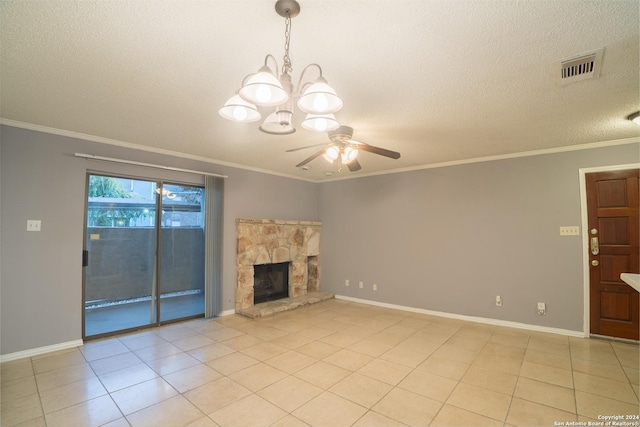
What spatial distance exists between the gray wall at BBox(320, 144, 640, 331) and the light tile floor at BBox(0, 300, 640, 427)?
0.61 m

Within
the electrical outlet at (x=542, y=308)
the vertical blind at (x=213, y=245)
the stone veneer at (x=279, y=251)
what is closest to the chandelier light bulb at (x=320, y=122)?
the vertical blind at (x=213, y=245)

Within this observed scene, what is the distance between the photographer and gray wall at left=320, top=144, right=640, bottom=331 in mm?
3916

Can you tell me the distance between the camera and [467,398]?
2.42 meters

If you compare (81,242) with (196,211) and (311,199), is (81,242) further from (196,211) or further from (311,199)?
(311,199)

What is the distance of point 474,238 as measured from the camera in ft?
15.0

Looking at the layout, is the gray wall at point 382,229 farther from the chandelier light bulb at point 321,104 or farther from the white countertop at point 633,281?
the chandelier light bulb at point 321,104

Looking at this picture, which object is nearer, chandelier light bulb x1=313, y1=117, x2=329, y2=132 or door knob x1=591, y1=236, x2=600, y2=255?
chandelier light bulb x1=313, y1=117, x2=329, y2=132

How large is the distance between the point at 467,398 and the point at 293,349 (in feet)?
6.07

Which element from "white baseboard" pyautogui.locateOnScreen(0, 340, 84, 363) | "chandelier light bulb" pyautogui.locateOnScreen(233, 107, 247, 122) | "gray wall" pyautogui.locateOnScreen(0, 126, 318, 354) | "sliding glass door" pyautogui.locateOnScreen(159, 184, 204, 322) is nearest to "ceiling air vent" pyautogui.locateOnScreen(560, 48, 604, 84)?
"chandelier light bulb" pyautogui.locateOnScreen(233, 107, 247, 122)

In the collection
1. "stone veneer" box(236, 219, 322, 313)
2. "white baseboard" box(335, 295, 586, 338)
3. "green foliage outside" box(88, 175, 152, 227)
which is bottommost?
"white baseboard" box(335, 295, 586, 338)

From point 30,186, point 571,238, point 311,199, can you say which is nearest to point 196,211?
point 30,186

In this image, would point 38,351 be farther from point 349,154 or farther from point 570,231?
point 570,231

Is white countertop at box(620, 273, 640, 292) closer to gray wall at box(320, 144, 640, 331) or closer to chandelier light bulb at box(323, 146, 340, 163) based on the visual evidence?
gray wall at box(320, 144, 640, 331)

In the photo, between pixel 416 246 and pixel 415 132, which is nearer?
pixel 415 132
